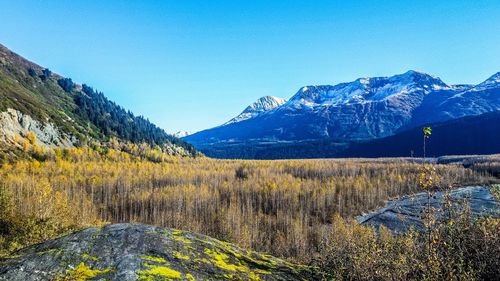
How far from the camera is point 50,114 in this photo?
116 metres

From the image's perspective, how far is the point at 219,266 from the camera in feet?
22.9

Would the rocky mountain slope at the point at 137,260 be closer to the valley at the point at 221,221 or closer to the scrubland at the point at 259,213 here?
the valley at the point at 221,221

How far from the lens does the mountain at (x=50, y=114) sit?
97213 millimetres

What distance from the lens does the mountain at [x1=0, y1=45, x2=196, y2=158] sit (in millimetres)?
97213

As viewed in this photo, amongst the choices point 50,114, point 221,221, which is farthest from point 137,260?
point 50,114

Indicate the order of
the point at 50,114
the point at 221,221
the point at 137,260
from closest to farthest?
the point at 137,260, the point at 221,221, the point at 50,114

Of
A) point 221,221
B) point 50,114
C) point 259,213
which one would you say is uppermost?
point 50,114

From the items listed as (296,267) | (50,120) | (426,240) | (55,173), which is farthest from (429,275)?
(50,120)

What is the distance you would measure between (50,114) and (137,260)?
418ft

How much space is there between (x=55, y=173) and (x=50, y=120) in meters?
47.6

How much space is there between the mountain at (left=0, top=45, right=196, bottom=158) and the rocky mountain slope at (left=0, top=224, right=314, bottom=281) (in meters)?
97.6

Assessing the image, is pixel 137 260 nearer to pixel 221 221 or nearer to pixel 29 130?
pixel 221 221

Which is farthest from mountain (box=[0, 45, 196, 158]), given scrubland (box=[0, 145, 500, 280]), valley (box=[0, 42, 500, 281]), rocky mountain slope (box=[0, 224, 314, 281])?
rocky mountain slope (box=[0, 224, 314, 281])

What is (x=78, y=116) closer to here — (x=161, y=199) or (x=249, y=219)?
(x=161, y=199)
